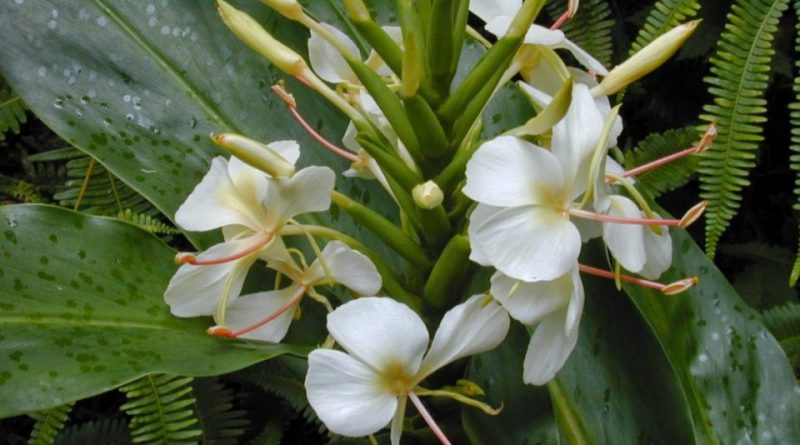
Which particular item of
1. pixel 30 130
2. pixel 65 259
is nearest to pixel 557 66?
pixel 65 259

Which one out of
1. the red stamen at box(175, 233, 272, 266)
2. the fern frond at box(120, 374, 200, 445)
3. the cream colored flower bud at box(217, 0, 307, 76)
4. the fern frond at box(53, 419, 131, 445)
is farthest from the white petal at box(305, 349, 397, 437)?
the fern frond at box(53, 419, 131, 445)

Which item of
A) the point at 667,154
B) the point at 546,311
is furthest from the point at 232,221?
the point at 667,154

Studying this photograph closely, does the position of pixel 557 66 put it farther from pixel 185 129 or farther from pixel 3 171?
pixel 3 171

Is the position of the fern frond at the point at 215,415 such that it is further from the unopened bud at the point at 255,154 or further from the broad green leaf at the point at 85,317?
the unopened bud at the point at 255,154

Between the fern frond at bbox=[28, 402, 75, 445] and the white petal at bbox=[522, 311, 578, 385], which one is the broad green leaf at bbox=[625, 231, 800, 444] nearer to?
the white petal at bbox=[522, 311, 578, 385]

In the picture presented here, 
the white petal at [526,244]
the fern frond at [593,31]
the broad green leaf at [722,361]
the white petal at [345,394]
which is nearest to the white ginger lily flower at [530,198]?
the white petal at [526,244]
